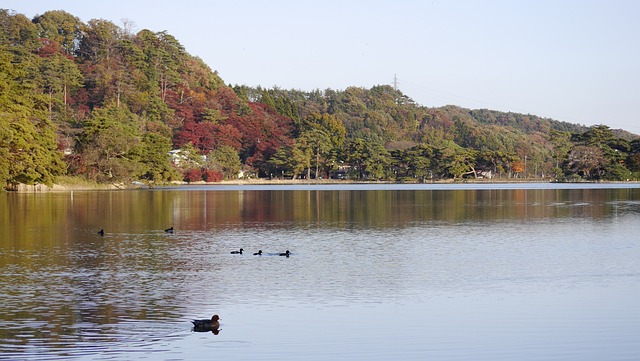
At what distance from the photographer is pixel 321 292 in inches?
549

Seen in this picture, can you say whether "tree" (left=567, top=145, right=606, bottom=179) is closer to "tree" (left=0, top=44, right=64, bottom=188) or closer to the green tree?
the green tree

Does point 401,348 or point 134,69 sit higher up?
point 134,69

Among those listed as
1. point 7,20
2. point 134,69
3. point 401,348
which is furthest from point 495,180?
point 401,348

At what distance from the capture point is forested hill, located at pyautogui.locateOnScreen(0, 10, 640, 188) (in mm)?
69938

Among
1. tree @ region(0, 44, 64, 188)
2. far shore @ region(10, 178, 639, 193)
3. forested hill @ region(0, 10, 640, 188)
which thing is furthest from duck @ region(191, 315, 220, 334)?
forested hill @ region(0, 10, 640, 188)

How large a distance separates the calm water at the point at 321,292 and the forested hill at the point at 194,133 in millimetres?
39479

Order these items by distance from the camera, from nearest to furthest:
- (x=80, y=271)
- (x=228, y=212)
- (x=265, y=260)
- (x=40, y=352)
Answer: (x=40, y=352) → (x=80, y=271) → (x=265, y=260) → (x=228, y=212)

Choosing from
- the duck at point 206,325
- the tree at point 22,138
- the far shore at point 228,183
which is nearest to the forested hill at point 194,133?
the far shore at point 228,183

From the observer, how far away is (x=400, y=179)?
9800 cm

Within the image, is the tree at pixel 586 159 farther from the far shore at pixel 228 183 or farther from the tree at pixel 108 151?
the tree at pixel 108 151

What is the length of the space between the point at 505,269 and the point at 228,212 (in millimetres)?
21138

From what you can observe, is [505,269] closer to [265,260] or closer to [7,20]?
[265,260]

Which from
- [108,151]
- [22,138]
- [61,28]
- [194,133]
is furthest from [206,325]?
[61,28]

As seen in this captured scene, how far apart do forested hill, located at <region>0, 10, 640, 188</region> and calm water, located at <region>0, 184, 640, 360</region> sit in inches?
1554
